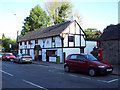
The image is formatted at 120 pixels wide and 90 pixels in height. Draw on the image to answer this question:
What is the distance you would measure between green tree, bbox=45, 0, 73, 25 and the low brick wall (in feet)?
95.9

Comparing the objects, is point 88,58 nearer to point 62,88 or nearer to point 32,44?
point 62,88

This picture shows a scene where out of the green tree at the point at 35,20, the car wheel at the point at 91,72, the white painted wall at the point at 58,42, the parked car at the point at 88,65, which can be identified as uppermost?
the green tree at the point at 35,20

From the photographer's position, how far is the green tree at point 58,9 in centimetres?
4697

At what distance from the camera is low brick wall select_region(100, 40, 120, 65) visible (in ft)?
61.0

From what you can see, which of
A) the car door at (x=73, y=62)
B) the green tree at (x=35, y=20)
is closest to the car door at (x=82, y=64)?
the car door at (x=73, y=62)

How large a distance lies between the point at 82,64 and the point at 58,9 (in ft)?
125

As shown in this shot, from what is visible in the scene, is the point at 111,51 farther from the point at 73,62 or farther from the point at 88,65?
the point at 88,65

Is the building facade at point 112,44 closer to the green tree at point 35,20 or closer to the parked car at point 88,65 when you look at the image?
the parked car at point 88,65

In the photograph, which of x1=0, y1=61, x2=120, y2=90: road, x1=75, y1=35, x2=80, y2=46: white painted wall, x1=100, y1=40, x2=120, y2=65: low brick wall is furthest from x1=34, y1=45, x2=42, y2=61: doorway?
x1=0, y1=61, x2=120, y2=90: road

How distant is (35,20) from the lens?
4622 cm

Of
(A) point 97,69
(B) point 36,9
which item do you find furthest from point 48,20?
(A) point 97,69

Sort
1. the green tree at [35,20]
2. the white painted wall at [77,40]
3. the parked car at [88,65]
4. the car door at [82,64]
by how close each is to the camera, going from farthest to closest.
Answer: the green tree at [35,20]
the white painted wall at [77,40]
the car door at [82,64]
the parked car at [88,65]

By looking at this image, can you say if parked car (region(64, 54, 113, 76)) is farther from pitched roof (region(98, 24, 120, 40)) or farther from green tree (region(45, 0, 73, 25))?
green tree (region(45, 0, 73, 25))

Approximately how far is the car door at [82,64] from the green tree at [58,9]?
118ft
